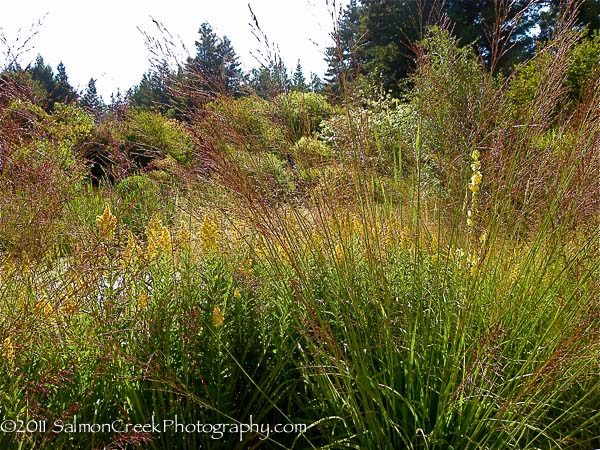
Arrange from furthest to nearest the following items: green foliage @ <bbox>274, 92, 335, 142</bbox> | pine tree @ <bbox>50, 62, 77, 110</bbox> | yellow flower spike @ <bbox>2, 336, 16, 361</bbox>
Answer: pine tree @ <bbox>50, 62, 77, 110</bbox>, green foliage @ <bbox>274, 92, 335, 142</bbox>, yellow flower spike @ <bbox>2, 336, 16, 361</bbox>

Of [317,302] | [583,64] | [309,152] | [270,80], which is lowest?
[317,302]

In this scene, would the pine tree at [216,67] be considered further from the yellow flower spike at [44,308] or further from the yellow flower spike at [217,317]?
the yellow flower spike at [44,308]

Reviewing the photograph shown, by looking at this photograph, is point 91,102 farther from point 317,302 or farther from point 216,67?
point 317,302

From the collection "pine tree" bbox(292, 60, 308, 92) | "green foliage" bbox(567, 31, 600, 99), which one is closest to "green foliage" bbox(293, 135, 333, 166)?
"pine tree" bbox(292, 60, 308, 92)

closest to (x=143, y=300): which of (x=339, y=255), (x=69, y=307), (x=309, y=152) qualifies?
(x=69, y=307)

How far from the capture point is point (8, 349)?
1440 millimetres

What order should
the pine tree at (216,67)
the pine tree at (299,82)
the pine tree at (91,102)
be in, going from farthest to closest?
the pine tree at (91,102)
the pine tree at (299,82)
the pine tree at (216,67)

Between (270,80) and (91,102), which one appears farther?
(91,102)

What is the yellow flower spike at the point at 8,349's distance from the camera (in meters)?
1.43

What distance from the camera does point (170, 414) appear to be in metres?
1.61

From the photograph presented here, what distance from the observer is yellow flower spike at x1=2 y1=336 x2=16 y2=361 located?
1430mm

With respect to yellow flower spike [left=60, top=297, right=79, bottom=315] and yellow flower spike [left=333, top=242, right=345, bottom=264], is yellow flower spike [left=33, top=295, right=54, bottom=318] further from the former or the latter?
yellow flower spike [left=333, top=242, right=345, bottom=264]

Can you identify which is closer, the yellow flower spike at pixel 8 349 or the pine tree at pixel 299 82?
the yellow flower spike at pixel 8 349

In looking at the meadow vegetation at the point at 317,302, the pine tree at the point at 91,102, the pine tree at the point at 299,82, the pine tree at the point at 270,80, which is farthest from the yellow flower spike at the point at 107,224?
the pine tree at the point at 91,102
